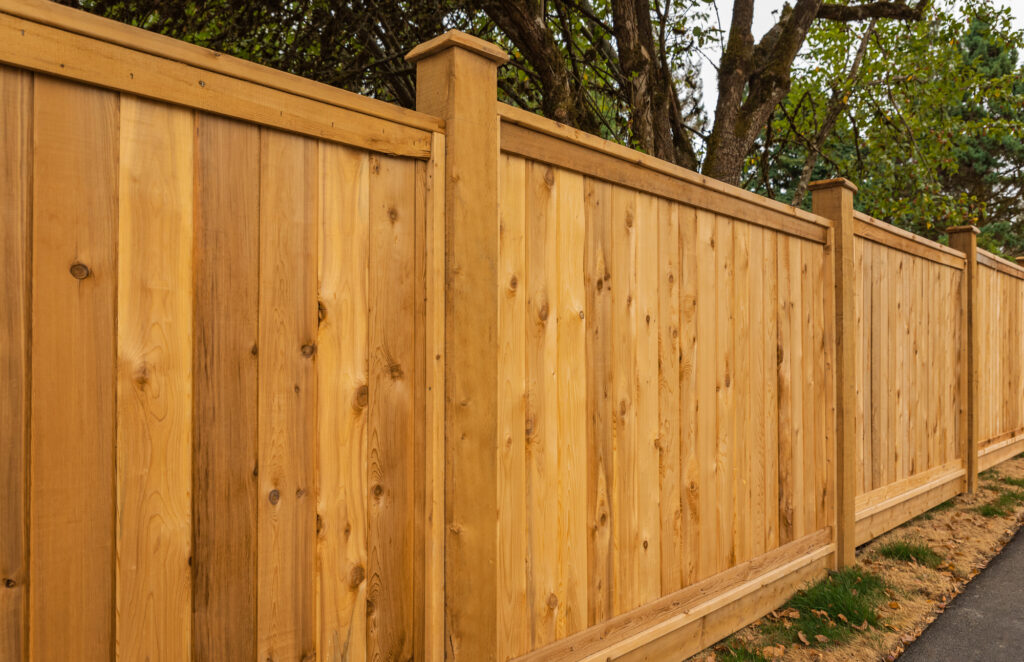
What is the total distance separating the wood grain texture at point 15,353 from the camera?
4.01ft

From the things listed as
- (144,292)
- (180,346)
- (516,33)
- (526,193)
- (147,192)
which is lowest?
(180,346)

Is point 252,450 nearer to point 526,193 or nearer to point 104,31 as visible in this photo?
point 104,31

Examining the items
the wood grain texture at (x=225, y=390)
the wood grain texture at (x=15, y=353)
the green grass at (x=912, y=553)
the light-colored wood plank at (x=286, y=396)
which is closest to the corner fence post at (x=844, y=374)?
the green grass at (x=912, y=553)

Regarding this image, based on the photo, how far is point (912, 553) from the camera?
4.09 metres

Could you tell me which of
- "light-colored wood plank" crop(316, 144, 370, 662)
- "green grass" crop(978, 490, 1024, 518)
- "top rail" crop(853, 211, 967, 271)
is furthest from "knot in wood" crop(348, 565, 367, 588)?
"green grass" crop(978, 490, 1024, 518)

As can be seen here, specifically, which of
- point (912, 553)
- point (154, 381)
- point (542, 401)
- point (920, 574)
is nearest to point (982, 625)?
point (920, 574)

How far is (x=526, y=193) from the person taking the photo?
7.04 feet

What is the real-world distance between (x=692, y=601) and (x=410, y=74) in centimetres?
460

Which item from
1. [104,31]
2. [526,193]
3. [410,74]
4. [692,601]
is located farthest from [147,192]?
[410,74]

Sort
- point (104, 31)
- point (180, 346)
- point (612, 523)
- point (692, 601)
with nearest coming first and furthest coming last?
point (104, 31) → point (180, 346) → point (612, 523) → point (692, 601)

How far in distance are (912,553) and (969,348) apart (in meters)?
2.51

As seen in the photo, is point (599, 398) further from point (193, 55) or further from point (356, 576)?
point (193, 55)

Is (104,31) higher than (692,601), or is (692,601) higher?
(104,31)

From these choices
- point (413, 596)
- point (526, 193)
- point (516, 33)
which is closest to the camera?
point (413, 596)
